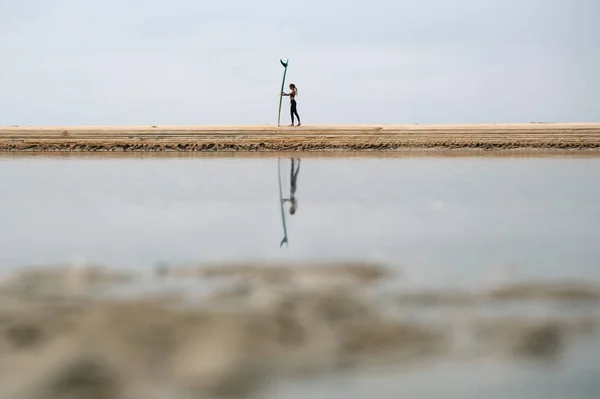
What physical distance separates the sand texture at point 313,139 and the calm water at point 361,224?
2991 millimetres

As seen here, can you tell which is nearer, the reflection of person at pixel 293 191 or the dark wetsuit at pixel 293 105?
the reflection of person at pixel 293 191

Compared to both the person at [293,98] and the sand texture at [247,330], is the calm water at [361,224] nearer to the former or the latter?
the sand texture at [247,330]

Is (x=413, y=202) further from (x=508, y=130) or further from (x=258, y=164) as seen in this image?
(x=508, y=130)

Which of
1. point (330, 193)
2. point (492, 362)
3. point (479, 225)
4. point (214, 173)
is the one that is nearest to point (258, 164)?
point (214, 173)

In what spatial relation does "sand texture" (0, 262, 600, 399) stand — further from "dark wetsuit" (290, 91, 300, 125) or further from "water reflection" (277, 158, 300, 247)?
"dark wetsuit" (290, 91, 300, 125)

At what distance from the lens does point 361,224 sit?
9.75 metres

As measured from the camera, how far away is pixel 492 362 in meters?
5.09

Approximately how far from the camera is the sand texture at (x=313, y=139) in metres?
19.0

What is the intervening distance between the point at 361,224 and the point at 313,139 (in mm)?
9653

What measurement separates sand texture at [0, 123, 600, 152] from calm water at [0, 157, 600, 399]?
299 centimetres

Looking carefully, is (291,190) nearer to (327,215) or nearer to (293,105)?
(327,215)

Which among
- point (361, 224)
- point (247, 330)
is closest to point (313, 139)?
point (361, 224)

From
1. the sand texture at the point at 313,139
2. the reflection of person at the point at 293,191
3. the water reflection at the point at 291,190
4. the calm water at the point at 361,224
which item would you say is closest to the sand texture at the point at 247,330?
the calm water at the point at 361,224

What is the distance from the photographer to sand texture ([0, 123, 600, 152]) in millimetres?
19031
